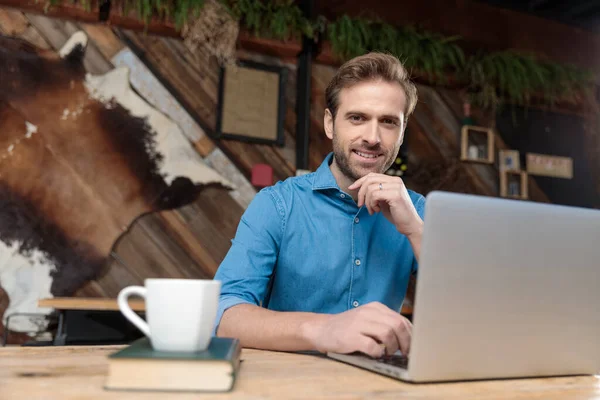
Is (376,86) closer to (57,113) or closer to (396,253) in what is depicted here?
(396,253)

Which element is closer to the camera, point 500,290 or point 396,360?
point 500,290

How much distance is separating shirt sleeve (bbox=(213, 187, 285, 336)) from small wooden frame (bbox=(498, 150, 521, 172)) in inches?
121

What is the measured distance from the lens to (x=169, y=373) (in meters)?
0.64

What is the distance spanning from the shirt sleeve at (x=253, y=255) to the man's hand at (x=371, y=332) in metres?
0.37

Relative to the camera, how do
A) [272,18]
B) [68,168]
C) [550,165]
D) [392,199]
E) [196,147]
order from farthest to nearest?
1. [550,165]
2. [272,18]
3. [196,147]
4. [68,168]
5. [392,199]

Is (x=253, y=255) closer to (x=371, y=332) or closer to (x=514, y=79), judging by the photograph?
(x=371, y=332)

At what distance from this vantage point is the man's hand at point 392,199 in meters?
1.29

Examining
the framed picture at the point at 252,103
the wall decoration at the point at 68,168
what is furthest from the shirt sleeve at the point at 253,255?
the framed picture at the point at 252,103

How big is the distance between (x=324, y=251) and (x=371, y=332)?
2.05 feet

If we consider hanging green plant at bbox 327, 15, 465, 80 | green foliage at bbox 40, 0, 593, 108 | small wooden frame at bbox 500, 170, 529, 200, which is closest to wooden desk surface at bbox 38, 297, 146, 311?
green foliage at bbox 40, 0, 593, 108

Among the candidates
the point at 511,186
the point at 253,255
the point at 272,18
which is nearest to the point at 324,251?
the point at 253,255

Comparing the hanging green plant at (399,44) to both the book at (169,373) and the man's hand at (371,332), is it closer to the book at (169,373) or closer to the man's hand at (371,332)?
the man's hand at (371,332)

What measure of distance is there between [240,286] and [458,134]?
3.15 metres

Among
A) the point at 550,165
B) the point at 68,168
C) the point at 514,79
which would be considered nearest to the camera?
the point at 68,168
